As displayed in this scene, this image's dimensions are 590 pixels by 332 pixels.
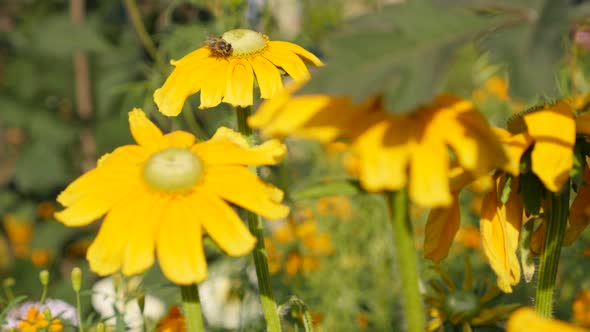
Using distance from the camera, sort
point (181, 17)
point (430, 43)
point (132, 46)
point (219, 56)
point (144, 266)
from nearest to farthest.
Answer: point (430, 43)
point (144, 266)
point (219, 56)
point (181, 17)
point (132, 46)

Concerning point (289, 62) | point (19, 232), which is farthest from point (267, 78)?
point (19, 232)

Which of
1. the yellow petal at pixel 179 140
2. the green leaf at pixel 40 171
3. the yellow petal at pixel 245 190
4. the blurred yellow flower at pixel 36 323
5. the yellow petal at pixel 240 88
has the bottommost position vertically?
the blurred yellow flower at pixel 36 323

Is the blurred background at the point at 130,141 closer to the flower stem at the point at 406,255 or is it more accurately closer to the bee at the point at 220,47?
the bee at the point at 220,47

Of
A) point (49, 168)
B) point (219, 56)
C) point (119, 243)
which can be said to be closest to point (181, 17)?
point (49, 168)

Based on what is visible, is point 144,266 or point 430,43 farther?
point 144,266

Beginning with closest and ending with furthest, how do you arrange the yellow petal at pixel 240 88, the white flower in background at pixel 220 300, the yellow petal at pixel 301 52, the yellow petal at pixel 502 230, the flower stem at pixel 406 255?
the flower stem at pixel 406 255, the yellow petal at pixel 502 230, the yellow petal at pixel 240 88, the yellow petal at pixel 301 52, the white flower in background at pixel 220 300

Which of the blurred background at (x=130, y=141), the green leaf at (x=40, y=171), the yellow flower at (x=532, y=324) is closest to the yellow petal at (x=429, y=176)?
the yellow flower at (x=532, y=324)

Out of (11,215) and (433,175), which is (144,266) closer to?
(433,175)
